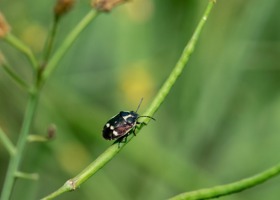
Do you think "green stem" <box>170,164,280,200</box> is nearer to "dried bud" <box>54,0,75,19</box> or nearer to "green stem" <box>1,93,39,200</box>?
"green stem" <box>1,93,39,200</box>

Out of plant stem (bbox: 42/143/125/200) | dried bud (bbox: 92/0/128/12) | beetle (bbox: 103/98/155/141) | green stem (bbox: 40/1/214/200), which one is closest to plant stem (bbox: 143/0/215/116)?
green stem (bbox: 40/1/214/200)

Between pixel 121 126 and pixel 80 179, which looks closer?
pixel 80 179

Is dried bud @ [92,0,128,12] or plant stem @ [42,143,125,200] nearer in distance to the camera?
plant stem @ [42,143,125,200]

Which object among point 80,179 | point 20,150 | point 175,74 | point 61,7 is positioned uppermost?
point 61,7

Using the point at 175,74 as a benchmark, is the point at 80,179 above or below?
below

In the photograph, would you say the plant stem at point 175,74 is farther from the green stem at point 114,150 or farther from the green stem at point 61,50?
the green stem at point 61,50

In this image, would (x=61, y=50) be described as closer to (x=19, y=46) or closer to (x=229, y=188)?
(x=19, y=46)

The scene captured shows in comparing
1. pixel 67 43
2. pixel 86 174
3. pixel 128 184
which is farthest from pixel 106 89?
pixel 86 174

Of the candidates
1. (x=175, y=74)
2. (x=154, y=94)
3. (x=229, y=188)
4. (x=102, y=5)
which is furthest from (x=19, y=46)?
(x=154, y=94)
